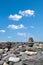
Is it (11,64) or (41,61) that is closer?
(41,61)

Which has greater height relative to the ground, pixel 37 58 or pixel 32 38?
pixel 32 38

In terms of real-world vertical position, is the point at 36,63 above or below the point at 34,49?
below

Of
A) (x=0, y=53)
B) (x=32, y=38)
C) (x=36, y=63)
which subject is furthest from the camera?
(x=32, y=38)

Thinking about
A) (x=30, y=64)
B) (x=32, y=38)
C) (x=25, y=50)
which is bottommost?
(x=30, y=64)

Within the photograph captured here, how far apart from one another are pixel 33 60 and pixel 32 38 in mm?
5768

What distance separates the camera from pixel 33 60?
7.41m

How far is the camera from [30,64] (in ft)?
23.9

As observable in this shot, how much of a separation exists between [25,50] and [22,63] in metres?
2.68

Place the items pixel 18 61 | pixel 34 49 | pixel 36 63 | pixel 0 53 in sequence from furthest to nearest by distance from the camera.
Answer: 1. pixel 0 53
2. pixel 34 49
3. pixel 18 61
4. pixel 36 63

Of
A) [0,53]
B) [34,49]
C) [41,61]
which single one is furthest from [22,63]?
[0,53]

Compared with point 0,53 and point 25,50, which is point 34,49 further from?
point 0,53

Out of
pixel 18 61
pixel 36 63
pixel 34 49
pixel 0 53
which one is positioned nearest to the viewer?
pixel 36 63

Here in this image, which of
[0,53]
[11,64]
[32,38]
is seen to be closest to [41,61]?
[11,64]

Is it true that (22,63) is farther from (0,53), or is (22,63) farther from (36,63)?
(0,53)
